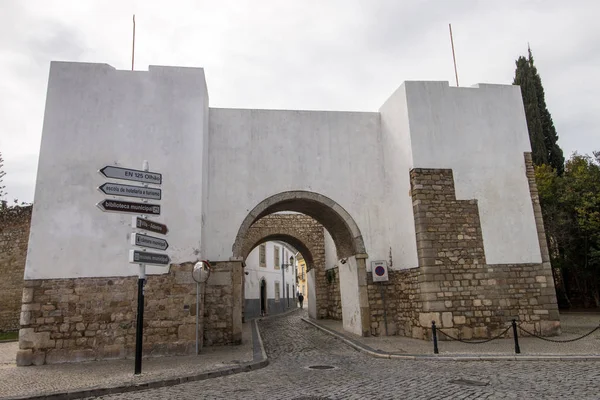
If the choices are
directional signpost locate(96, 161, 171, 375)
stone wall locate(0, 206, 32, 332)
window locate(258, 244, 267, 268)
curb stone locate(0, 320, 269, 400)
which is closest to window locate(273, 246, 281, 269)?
window locate(258, 244, 267, 268)

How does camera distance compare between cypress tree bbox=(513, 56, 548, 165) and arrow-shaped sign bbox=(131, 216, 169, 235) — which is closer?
arrow-shaped sign bbox=(131, 216, 169, 235)

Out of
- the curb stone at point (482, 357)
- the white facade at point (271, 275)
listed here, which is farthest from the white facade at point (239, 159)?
the white facade at point (271, 275)

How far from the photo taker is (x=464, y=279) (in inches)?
399

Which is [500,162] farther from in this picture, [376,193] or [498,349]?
[498,349]

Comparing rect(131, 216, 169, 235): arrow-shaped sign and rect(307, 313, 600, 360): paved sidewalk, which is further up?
rect(131, 216, 169, 235): arrow-shaped sign

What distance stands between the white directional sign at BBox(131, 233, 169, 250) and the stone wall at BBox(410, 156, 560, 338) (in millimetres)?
6082

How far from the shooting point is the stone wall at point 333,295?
17.6m

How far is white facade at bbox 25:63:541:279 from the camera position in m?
9.36

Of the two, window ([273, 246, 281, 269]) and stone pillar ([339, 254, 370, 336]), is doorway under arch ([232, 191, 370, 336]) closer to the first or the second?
stone pillar ([339, 254, 370, 336])

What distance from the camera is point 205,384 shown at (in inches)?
245

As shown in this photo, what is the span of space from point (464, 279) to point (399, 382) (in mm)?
4987

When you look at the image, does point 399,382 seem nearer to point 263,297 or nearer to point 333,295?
point 333,295

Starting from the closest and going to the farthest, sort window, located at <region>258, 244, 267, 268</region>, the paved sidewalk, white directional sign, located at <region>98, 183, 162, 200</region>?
white directional sign, located at <region>98, 183, 162, 200</region> < the paved sidewalk < window, located at <region>258, 244, 267, 268</region>

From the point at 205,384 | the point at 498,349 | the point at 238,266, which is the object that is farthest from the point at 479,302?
the point at 205,384
